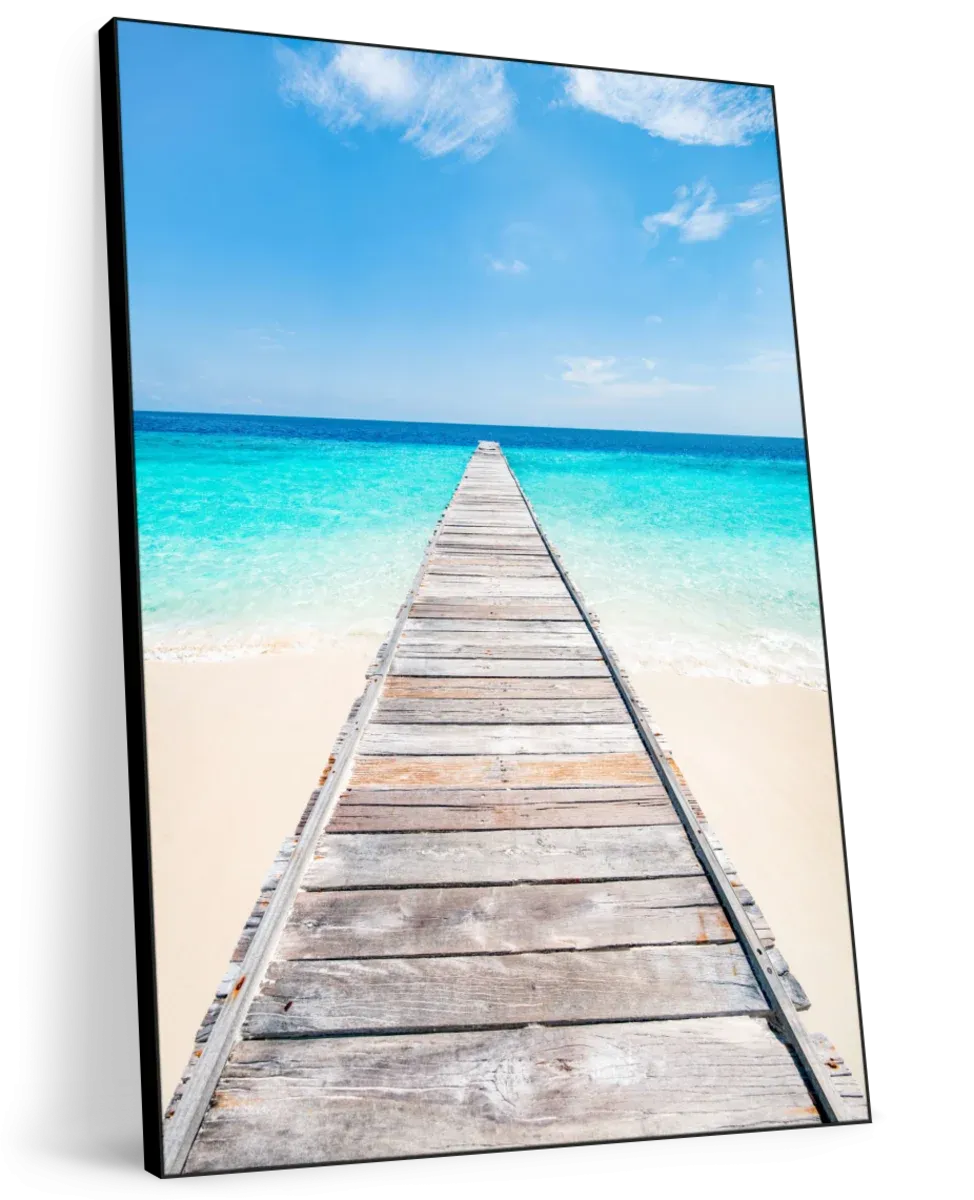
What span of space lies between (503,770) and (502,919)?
669 millimetres

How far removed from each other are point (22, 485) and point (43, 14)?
22.6 inches

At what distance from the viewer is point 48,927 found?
0.73m

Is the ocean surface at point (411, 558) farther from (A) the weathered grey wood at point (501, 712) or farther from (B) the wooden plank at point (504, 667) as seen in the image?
(A) the weathered grey wood at point (501, 712)

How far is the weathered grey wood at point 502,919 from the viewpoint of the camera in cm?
144

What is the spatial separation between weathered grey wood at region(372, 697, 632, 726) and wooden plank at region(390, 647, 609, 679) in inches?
10.5

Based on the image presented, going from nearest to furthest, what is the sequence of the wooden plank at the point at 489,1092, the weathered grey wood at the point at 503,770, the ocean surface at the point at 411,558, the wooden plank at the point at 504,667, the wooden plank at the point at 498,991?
1. the wooden plank at the point at 489,1092
2. the wooden plank at the point at 498,991
3. the weathered grey wood at the point at 503,770
4. the wooden plank at the point at 504,667
5. the ocean surface at the point at 411,558

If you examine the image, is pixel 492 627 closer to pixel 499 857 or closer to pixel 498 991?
pixel 499 857

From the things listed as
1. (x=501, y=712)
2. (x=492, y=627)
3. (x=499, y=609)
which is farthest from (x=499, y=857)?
(x=499, y=609)

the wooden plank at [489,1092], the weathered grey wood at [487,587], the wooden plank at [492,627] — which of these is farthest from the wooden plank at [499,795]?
the weathered grey wood at [487,587]

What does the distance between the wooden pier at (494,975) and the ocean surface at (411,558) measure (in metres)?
2.36

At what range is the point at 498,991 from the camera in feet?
4.37

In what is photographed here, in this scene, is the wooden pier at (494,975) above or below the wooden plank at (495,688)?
below

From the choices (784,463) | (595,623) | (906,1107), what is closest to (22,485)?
(906,1107)

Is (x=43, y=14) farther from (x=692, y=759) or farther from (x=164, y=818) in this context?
(x=692, y=759)
